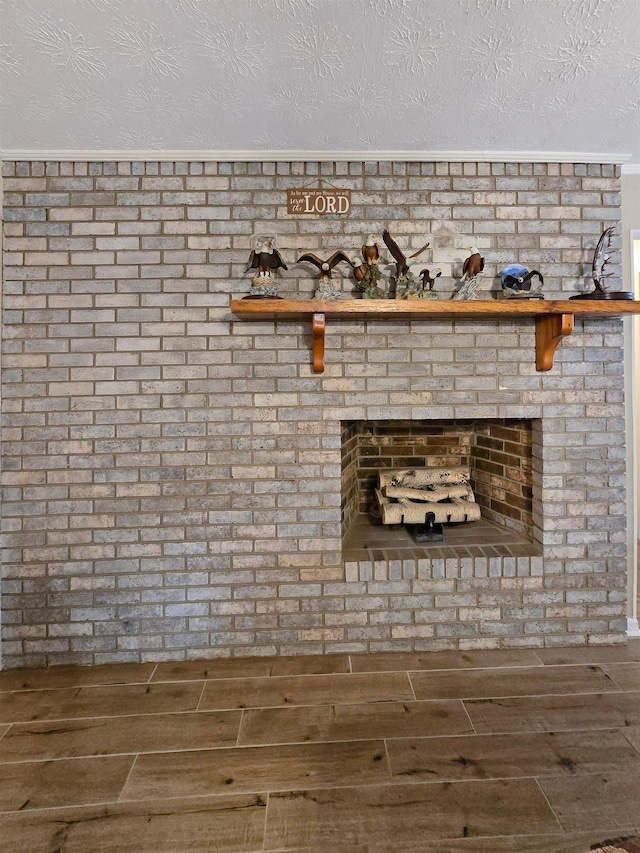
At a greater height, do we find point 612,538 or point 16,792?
point 612,538

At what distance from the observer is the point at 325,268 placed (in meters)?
1.97

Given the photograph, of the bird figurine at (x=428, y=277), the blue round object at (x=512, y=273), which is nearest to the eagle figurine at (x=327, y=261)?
the bird figurine at (x=428, y=277)

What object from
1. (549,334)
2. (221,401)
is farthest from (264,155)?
(549,334)

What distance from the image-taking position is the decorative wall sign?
A: 2.07 meters

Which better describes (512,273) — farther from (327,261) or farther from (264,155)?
(264,155)

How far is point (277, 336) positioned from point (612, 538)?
191 cm

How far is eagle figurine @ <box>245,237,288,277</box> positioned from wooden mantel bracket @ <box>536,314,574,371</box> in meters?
1.25

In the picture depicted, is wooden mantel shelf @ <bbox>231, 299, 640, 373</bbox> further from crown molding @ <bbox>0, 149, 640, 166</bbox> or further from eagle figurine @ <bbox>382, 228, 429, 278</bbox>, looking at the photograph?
crown molding @ <bbox>0, 149, 640, 166</bbox>

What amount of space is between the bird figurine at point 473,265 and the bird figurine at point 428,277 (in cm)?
12

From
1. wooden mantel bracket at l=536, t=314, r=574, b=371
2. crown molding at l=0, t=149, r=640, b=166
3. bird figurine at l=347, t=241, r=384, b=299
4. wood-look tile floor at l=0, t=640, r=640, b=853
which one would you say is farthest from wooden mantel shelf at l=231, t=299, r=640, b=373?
wood-look tile floor at l=0, t=640, r=640, b=853

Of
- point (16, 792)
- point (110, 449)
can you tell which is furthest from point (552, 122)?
point (16, 792)

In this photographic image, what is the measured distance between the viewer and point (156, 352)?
2076 mm

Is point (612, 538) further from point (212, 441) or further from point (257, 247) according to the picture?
point (257, 247)

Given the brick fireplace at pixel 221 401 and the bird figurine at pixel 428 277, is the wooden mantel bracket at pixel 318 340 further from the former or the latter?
the bird figurine at pixel 428 277
